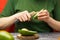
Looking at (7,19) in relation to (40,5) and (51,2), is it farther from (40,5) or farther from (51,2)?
(51,2)

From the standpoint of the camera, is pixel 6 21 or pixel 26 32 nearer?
pixel 26 32

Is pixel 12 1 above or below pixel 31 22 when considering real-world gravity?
above

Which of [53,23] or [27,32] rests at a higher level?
[53,23]

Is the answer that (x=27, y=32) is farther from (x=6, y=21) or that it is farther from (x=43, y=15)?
(x=6, y=21)

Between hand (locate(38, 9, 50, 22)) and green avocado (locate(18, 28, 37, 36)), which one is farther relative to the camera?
hand (locate(38, 9, 50, 22))

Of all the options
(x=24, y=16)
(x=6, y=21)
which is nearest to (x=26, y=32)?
(x=24, y=16)

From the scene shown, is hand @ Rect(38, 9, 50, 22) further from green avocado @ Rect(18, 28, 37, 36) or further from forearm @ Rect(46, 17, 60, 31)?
green avocado @ Rect(18, 28, 37, 36)

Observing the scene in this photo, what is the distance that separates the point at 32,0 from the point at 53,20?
0.24m

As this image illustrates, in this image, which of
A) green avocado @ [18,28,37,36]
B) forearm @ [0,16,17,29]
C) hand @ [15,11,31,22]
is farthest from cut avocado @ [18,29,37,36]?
forearm @ [0,16,17,29]

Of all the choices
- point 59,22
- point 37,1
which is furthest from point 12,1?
point 59,22

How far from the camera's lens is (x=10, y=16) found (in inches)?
60.9

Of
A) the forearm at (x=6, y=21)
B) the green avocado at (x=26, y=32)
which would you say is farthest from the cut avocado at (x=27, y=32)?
the forearm at (x=6, y=21)

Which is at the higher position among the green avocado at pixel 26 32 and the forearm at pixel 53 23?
the forearm at pixel 53 23

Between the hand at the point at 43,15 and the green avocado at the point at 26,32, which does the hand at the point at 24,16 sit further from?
the green avocado at the point at 26,32
